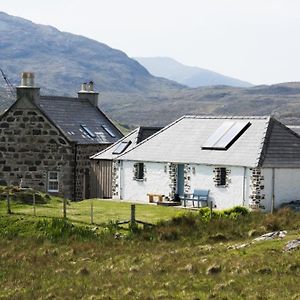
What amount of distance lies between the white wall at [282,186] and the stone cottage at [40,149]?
13991 mm

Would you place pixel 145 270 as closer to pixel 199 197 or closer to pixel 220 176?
pixel 220 176

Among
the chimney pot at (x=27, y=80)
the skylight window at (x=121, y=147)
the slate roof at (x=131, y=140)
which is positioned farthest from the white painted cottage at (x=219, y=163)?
the chimney pot at (x=27, y=80)

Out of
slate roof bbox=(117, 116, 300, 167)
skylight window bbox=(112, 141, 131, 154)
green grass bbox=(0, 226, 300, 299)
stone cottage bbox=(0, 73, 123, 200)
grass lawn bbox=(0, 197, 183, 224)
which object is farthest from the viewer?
stone cottage bbox=(0, 73, 123, 200)

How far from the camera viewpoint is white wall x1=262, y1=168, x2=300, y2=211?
1731 inches

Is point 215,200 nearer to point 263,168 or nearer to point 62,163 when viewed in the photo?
point 263,168

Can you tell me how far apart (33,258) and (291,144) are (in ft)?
66.6

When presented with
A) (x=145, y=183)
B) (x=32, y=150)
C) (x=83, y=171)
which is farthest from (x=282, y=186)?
(x=32, y=150)

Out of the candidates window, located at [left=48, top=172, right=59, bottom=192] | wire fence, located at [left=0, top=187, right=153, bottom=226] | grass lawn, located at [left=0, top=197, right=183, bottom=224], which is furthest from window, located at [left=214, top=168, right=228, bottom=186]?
window, located at [left=48, top=172, right=59, bottom=192]

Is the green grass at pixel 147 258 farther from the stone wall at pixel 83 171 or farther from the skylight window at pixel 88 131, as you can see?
the skylight window at pixel 88 131

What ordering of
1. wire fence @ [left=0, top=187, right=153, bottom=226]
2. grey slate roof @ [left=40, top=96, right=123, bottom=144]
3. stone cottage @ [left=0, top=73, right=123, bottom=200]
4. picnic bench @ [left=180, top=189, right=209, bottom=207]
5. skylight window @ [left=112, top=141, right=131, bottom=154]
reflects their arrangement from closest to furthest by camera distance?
wire fence @ [left=0, top=187, right=153, bottom=226]
picnic bench @ [left=180, top=189, right=209, bottom=207]
skylight window @ [left=112, top=141, right=131, bottom=154]
stone cottage @ [left=0, top=73, right=123, bottom=200]
grey slate roof @ [left=40, top=96, right=123, bottom=144]

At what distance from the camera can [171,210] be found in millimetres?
42844

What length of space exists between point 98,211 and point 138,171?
29.4ft

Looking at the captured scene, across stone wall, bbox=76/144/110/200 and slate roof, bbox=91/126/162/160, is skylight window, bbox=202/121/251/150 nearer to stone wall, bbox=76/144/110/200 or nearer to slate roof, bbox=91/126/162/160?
slate roof, bbox=91/126/162/160

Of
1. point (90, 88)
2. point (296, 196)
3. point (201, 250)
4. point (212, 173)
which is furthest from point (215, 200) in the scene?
point (90, 88)
